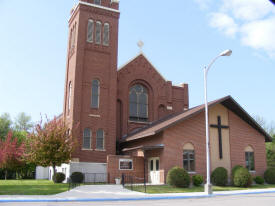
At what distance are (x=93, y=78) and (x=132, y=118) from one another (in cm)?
700

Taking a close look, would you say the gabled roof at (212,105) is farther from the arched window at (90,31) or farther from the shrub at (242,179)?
the arched window at (90,31)

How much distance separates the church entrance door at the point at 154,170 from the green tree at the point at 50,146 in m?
7.33

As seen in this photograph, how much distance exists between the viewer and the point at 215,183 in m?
26.8

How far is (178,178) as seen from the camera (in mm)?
23703

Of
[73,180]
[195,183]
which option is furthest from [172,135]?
[73,180]

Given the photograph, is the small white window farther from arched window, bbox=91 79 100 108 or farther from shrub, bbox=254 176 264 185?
shrub, bbox=254 176 264 185

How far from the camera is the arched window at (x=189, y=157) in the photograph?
2778 cm

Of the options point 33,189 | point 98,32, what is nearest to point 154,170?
point 33,189

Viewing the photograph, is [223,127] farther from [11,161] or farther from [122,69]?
[11,161]

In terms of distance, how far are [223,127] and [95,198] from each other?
17.0 metres

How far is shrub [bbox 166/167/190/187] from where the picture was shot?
77.8ft

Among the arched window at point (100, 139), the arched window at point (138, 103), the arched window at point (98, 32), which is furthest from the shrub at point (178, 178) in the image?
the arched window at point (98, 32)

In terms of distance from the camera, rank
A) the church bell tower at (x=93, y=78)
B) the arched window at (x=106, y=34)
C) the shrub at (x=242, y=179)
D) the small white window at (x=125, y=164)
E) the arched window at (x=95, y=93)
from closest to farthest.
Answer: the shrub at (x=242, y=179)
the small white window at (x=125, y=164)
the church bell tower at (x=93, y=78)
the arched window at (x=95, y=93)
the arched window at (x=106, y=34)

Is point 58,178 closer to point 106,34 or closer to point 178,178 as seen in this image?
point 178,178
